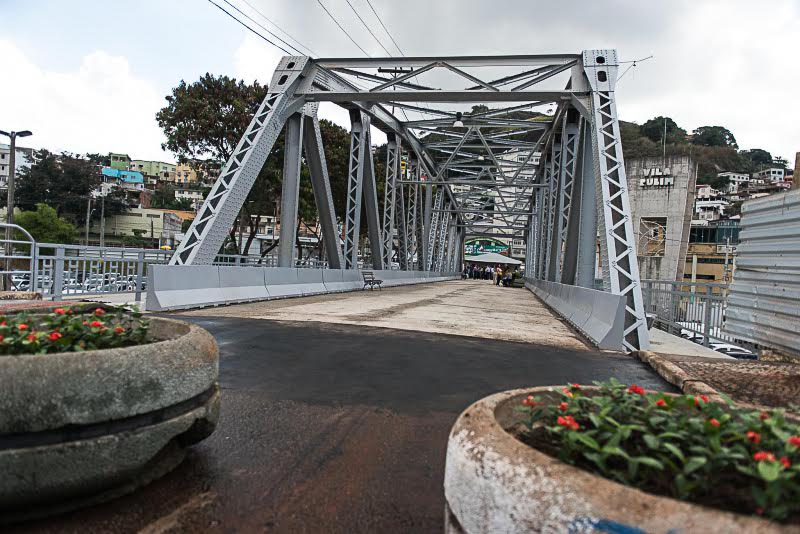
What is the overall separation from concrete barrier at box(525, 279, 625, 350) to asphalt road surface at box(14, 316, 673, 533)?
2.89 ft

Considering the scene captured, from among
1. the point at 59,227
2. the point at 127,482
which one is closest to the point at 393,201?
the point at 127,482

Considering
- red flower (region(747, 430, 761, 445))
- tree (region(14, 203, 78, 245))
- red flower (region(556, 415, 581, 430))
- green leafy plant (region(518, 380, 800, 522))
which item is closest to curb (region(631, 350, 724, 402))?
green leafy plant (region(518, 380, 800, 522))

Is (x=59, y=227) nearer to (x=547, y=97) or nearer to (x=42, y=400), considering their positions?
(x=547, y=97)

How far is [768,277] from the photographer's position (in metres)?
5.54

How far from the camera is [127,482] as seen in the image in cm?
245

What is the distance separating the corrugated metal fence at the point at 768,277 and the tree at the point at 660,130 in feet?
362

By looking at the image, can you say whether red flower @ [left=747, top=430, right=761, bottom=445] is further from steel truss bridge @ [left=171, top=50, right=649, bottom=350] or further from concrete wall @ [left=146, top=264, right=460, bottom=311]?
concrete wall @ [left=146, top=264, right=460, bottom=311]

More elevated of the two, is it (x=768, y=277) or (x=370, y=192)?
(x=370, y=192)

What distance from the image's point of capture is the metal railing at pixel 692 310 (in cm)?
1009

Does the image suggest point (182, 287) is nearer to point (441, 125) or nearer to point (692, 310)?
point (692, 310)

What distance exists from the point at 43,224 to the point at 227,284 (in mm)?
49308

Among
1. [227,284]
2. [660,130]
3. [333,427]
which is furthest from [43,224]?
[660,130]

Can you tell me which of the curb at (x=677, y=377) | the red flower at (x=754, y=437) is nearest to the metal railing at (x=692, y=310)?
the curb at (x=677, y=377)

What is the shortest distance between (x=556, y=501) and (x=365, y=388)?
334 centimetres
